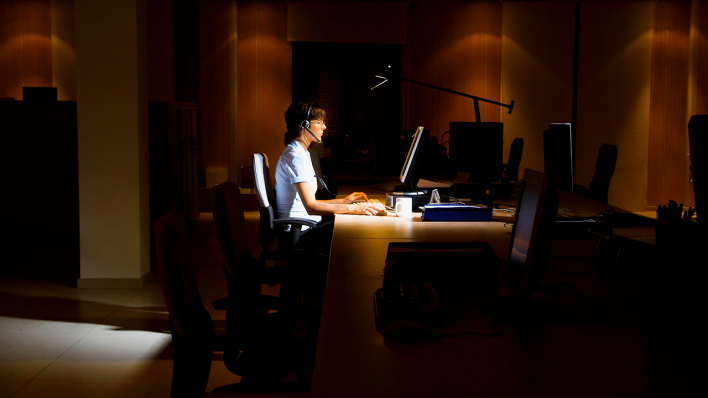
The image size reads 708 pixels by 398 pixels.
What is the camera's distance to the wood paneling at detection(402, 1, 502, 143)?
33.0ft

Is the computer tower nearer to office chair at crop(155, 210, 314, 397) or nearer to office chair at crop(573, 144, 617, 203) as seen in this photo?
office chair at crop(573, 144, 617, 203)

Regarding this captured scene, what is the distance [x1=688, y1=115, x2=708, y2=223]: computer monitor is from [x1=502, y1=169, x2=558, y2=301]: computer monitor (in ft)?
1.29

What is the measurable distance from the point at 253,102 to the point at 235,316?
25.1 feet

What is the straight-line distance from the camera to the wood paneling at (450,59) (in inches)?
396

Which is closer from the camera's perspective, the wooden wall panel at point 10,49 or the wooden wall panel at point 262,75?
the wooden wall panel at point 262,75

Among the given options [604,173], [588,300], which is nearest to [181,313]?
[588,300]

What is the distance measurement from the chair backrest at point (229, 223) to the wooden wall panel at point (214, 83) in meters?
7.00

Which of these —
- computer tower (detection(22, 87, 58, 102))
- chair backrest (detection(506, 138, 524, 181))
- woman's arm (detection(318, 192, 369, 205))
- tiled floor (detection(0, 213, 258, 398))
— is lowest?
tiled floor (detection(0, 213, 258, 398))

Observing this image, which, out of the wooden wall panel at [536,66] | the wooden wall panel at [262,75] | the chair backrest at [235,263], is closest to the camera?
the chair backrest at [235,263]

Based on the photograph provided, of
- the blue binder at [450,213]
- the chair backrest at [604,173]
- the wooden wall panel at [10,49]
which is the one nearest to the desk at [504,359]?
the blue binder at [450,213]

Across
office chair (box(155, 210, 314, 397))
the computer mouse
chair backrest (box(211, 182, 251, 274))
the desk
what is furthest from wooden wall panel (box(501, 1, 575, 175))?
the computer mouse

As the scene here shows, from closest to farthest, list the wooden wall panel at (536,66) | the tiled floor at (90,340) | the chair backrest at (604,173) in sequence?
the tiled floor at (90,340) < the chair backrest at (604,173) < the wooden wall panel at (536,66)

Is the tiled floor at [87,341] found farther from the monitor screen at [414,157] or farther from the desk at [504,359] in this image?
the desk at [504,359]

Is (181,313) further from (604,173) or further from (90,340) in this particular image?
(604,173)
